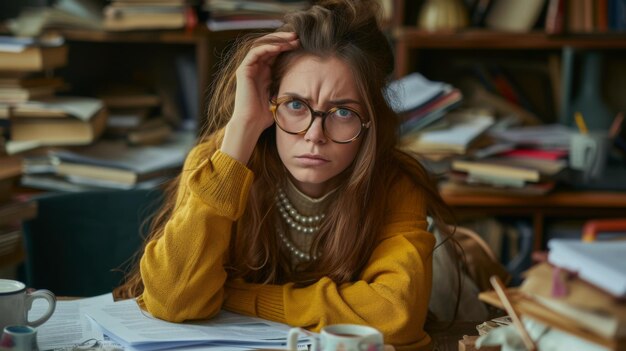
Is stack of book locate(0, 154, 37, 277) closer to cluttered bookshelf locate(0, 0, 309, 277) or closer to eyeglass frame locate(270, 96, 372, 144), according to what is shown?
cluttered bookshelf locate(0, 0, 309, 277)

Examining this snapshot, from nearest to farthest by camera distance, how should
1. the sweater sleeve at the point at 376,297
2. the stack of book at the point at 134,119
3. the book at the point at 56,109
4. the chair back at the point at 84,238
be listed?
1. the sweater sleeve at the point at 376,297
2. the chair back at the point at 84,238
3. the book at the point at 56,109
4. the stack of book at the point at 134,119

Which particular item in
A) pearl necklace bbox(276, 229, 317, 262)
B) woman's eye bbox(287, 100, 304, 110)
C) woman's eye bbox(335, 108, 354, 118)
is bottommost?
pearl necklace bbox(276, 229, 317, 262)

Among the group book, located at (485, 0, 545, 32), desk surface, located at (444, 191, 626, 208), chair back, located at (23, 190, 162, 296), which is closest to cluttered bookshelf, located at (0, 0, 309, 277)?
chair back, located at (23, 190, 162, 296)

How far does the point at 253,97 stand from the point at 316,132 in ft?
0.49

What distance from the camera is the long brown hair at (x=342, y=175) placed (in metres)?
1.57

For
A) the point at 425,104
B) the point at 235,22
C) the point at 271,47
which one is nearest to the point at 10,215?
the point at 271,47

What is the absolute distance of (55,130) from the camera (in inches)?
109

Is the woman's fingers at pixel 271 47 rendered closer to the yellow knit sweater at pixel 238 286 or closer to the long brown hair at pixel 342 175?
the long brown hair at pixel 342 175

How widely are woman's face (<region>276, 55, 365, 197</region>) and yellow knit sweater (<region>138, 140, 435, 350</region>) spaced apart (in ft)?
0.31

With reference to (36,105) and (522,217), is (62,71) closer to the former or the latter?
(36,105)

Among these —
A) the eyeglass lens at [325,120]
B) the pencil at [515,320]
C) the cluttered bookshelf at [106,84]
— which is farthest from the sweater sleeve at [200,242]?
the cluttered bookshelf at [106,84]

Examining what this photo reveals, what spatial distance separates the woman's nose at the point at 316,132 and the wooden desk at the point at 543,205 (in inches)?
52.3

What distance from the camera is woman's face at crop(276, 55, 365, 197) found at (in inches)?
59.4

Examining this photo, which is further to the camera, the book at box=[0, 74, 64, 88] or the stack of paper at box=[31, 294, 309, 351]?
the book at box=[0, 74, 64, 88]
